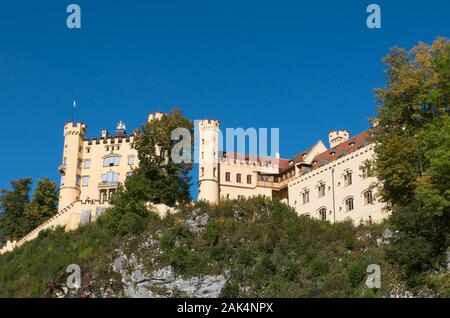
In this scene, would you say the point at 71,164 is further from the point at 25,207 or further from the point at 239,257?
the point at 239,257

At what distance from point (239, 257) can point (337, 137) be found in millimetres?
31456

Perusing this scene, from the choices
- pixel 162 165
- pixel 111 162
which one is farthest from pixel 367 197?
pixel 111 162

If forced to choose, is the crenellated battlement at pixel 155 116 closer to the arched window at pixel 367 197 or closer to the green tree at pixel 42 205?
the green tree at pixel 42 205

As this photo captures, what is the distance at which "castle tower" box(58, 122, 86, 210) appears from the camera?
275ft

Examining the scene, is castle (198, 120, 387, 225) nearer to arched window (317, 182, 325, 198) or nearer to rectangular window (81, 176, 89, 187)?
arched window (317, 182, 325, 198)

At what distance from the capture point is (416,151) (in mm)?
50219

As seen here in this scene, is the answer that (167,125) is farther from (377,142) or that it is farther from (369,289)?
(369,289)

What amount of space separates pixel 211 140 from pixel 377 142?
29187 mm

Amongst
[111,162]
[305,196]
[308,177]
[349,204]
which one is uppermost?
[111,162]

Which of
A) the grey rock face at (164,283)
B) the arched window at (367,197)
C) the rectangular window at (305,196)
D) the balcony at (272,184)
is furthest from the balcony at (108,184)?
the arched window at (367,197)

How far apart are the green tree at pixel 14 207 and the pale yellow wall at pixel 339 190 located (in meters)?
32.2

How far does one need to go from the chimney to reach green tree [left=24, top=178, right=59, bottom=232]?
33151 millimetres

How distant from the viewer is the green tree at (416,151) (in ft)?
148
